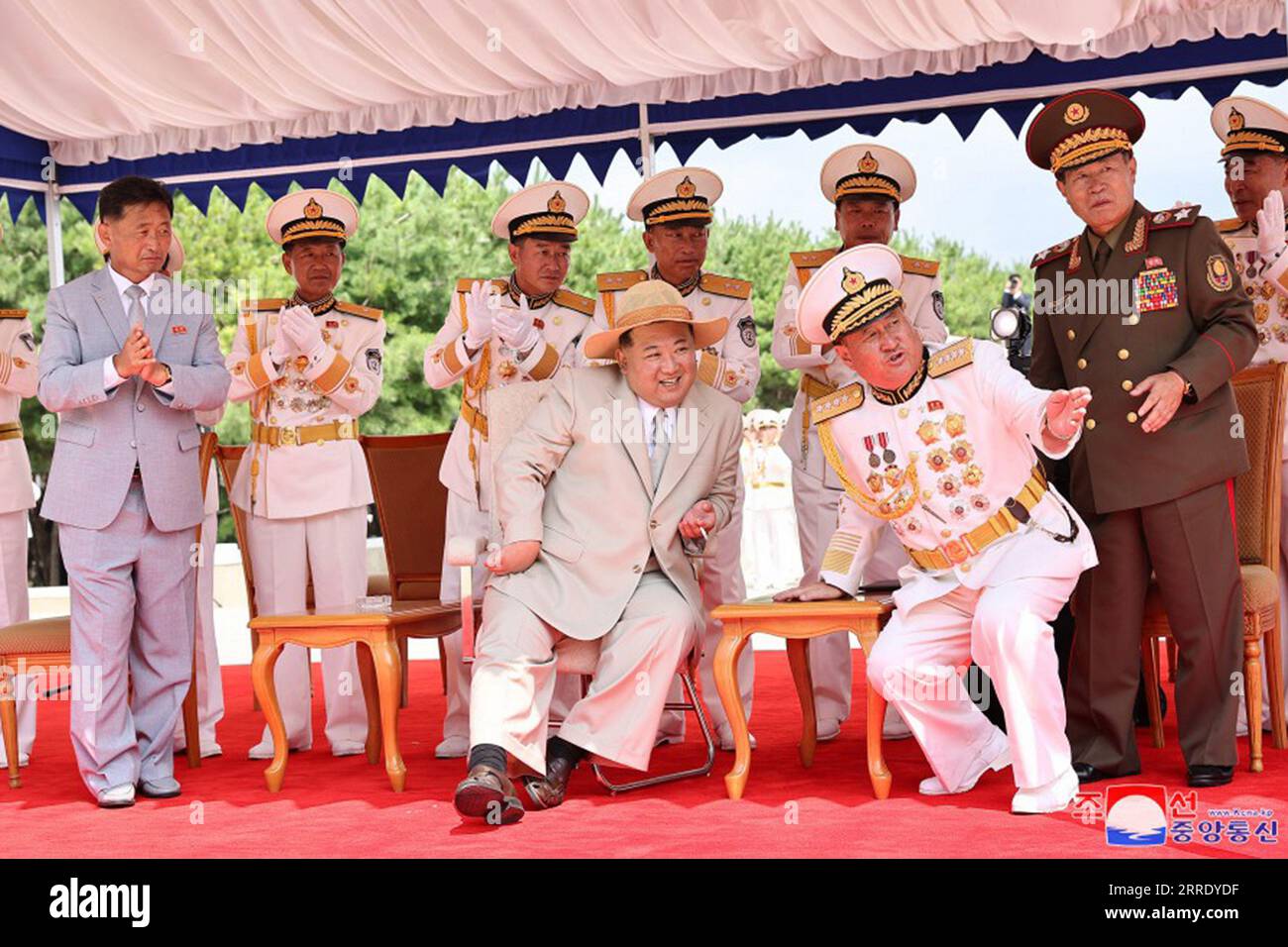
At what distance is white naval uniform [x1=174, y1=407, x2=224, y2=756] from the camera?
577cm

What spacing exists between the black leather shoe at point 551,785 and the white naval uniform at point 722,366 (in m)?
0.98

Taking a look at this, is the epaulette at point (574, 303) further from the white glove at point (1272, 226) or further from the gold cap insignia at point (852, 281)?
the white glove at point (1272, 226)

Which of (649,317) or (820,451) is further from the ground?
(649,317)

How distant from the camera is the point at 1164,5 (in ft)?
18.9

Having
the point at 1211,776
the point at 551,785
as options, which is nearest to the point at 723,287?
the point at 551,785

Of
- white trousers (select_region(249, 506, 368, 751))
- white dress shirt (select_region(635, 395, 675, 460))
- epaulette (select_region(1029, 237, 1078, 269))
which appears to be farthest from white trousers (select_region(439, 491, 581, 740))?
epaulette (select_region(1029, 237, 1078, 269))

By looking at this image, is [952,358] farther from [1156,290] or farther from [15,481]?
[15,481]

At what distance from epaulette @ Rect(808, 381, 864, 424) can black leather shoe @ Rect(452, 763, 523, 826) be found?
1368 mm

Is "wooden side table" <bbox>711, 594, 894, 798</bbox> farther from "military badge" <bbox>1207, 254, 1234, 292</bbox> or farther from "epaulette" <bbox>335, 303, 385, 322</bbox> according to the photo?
"epaulette" <bbox>335, 303, 385, 322</bbox>

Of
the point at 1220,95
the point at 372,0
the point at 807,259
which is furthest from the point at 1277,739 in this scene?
the point at 372,0

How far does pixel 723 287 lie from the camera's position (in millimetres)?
5520

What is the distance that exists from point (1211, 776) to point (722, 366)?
214 centimetres

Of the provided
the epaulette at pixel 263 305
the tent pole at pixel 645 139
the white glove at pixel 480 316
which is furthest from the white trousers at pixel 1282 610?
the epaulette at pixel 263 305

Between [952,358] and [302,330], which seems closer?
[952,358]
